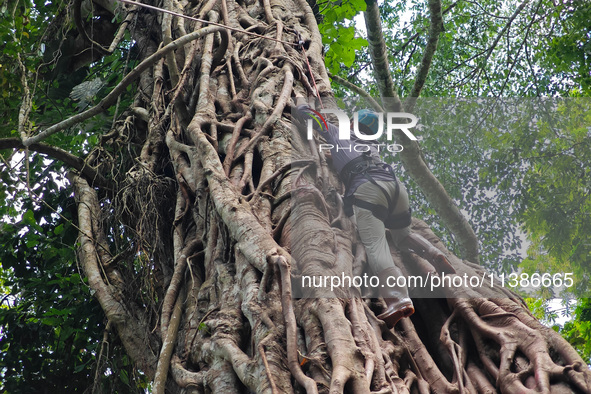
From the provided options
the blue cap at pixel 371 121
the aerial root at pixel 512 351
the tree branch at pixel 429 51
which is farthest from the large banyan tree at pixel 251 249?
the tree branch at pixel 429 51

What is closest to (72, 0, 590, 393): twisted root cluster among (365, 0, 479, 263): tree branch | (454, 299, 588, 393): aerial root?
(454, 299, 588, 393): aerial root

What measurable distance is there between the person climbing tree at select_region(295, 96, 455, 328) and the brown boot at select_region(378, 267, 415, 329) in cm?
1

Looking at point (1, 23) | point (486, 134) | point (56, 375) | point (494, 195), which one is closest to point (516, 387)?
point (494, 195)

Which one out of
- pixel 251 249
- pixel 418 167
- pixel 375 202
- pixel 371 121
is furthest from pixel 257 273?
pixel 418 167

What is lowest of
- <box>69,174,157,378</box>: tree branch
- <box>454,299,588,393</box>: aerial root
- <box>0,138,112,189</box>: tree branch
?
<box>454,299,588,393</box>: aerial root

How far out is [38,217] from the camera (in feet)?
15.2

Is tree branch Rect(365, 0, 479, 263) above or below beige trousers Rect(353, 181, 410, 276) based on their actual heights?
above

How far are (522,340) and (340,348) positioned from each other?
0.85 meters

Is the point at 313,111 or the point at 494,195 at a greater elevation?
the point at 313,111

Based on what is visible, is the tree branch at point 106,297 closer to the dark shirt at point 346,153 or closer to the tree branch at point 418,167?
the dark shirt at point 346,153

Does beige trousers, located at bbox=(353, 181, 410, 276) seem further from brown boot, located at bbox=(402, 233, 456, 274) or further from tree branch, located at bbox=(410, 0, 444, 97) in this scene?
tree branch, located at bbox=(410, 0, 444, 97)

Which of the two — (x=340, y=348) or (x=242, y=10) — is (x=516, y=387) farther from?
(x=242, y=10)

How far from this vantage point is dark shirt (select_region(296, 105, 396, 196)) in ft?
9.50

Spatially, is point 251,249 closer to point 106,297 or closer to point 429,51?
point 106,297
